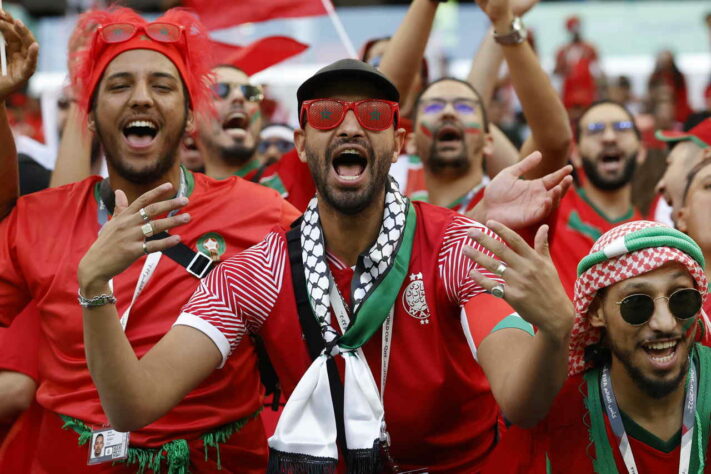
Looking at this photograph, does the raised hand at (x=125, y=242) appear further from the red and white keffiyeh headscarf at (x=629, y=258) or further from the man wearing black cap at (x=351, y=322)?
the red and white keffiyeh headscarf at (x=629, y=258)

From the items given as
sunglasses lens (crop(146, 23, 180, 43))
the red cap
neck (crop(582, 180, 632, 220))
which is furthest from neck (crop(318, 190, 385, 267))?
neck (crop(582, 180, 632, 220))

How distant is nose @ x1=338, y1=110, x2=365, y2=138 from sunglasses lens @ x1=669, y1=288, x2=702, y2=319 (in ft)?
3.81

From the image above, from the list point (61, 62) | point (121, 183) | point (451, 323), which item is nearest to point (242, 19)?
point (121, 183)

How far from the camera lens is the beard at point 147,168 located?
424cm

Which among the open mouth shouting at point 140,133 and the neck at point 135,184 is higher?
the open mouth shouting at point 140,133

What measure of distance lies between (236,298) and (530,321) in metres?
1.08

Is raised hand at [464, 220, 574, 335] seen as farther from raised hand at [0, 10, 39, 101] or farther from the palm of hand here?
raised hand at [0, 10, 39, 101]

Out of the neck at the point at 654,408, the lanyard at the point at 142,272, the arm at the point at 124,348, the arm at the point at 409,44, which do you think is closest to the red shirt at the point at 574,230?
the arm at the point at 409,44

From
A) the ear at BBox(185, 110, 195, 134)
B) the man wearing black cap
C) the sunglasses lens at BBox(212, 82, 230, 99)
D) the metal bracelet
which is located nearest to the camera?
the metal bracelet

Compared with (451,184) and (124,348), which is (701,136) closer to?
(451,184)

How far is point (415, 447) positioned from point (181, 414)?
2.99ft

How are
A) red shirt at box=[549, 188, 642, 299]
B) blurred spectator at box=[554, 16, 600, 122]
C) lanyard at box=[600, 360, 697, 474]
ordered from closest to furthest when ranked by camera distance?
lanyard at box=[600, 360, 697, 474] → red shirt at box=[549, 188, 642, 299] → blurred spectator at box=[554, 16, 600, 122]

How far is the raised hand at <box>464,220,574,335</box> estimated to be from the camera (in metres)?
2.93

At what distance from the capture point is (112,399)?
330cm
